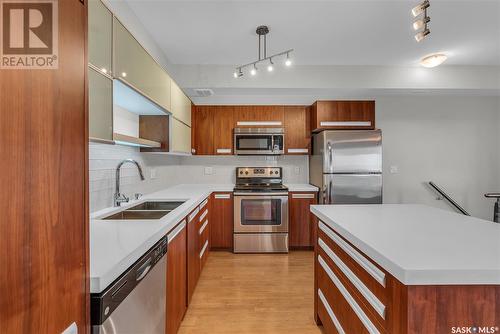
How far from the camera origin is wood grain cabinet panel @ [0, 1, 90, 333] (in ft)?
1.54

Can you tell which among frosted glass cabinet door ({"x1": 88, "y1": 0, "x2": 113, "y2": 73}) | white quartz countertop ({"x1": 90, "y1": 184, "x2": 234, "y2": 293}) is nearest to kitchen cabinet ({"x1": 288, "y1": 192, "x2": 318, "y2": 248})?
white quartz countertop ({"x1": 90, "y1": 184, "x2": 234, "y2": 293})

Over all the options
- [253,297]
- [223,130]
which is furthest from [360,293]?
[223,130]

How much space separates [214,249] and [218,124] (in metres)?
1.79

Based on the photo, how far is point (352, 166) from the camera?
10.2 ft

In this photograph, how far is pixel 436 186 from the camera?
3.58 meters

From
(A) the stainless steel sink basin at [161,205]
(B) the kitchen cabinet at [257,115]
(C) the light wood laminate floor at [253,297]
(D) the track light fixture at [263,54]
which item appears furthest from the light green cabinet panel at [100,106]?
(B) the kitchen cabinet at [257,115]

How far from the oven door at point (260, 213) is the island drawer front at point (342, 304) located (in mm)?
1522

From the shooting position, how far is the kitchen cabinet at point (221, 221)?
3227mm

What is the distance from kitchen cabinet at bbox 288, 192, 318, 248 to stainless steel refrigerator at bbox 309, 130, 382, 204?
25 cm

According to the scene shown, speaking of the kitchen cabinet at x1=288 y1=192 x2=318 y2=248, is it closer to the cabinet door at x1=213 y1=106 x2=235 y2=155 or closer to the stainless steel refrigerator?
the stainless steel refrigerator

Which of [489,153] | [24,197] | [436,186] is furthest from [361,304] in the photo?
[489,153]

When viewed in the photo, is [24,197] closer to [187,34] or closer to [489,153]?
[187,34]

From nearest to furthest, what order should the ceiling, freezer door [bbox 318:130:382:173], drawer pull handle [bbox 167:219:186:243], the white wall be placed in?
drawer pull handle [bbox 167:219:186:243] → the ceiling → freezer door [bbox 318:130:382:173] → the white wall

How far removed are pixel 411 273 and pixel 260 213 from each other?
99.1 inches
